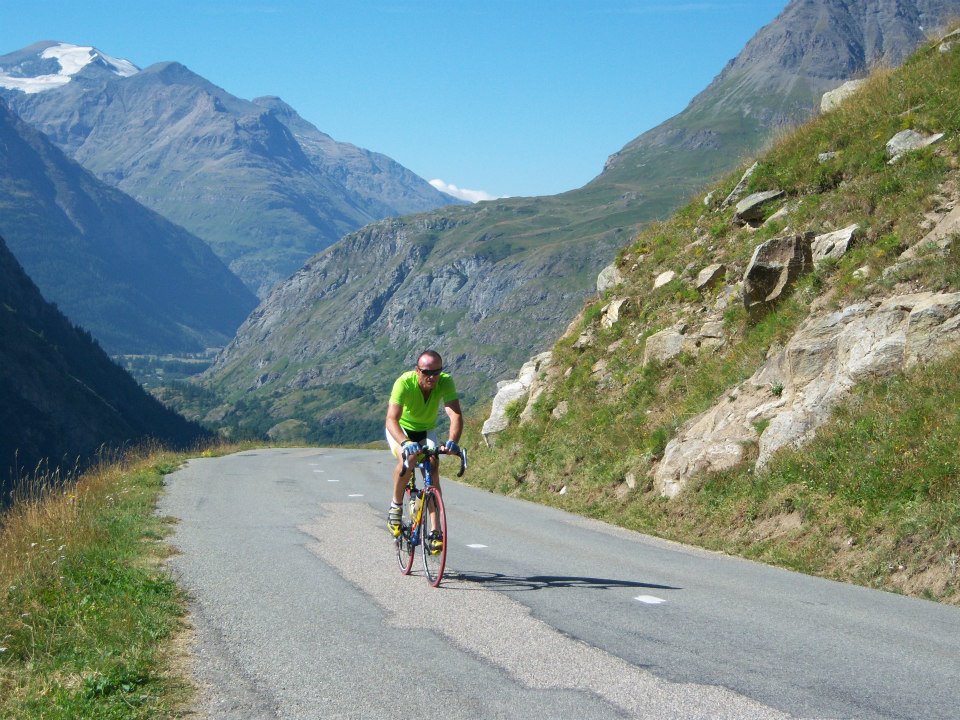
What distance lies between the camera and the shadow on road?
8945 mm

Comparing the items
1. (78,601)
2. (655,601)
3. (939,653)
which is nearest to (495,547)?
(655,601)

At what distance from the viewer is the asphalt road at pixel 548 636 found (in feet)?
17.9

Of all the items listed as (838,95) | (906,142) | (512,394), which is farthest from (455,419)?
(838,95)

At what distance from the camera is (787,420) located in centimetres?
1283

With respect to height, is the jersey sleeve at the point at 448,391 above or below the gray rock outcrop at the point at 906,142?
below

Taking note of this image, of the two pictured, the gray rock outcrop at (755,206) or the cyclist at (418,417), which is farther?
the gray rock outcrop at (755,206)

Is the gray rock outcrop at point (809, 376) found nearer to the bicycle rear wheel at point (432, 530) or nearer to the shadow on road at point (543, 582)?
the shadow on road at point (543, 582)

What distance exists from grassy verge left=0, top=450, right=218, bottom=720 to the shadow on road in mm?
3024

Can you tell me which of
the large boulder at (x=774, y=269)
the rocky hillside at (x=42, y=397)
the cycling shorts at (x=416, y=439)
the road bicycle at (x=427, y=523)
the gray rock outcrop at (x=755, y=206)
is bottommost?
the rocky hillside at (x=42, y=397)

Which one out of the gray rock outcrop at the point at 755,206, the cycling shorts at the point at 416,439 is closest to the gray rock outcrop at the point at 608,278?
the gray rock outcrop at the point at 755,206

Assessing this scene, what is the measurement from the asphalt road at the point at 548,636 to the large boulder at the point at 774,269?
6.56 meters

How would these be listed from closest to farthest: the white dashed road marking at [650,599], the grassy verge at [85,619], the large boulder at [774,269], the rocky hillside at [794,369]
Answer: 1. the grassy verge at [85,619]
2. the white dashed road marking at [650,599]
3. the rocky hillside at [794,369]
4. the large boulder at [774,269]

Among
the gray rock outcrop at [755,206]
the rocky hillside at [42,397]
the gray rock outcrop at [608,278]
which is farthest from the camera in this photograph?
the rocky hillside at [42,397]

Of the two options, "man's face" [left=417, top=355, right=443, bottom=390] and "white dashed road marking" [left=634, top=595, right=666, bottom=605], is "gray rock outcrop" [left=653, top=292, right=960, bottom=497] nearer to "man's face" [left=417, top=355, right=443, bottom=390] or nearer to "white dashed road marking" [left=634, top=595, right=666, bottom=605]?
"white dashed road marking" [left=634, top=595, right=666, bottom=605]
